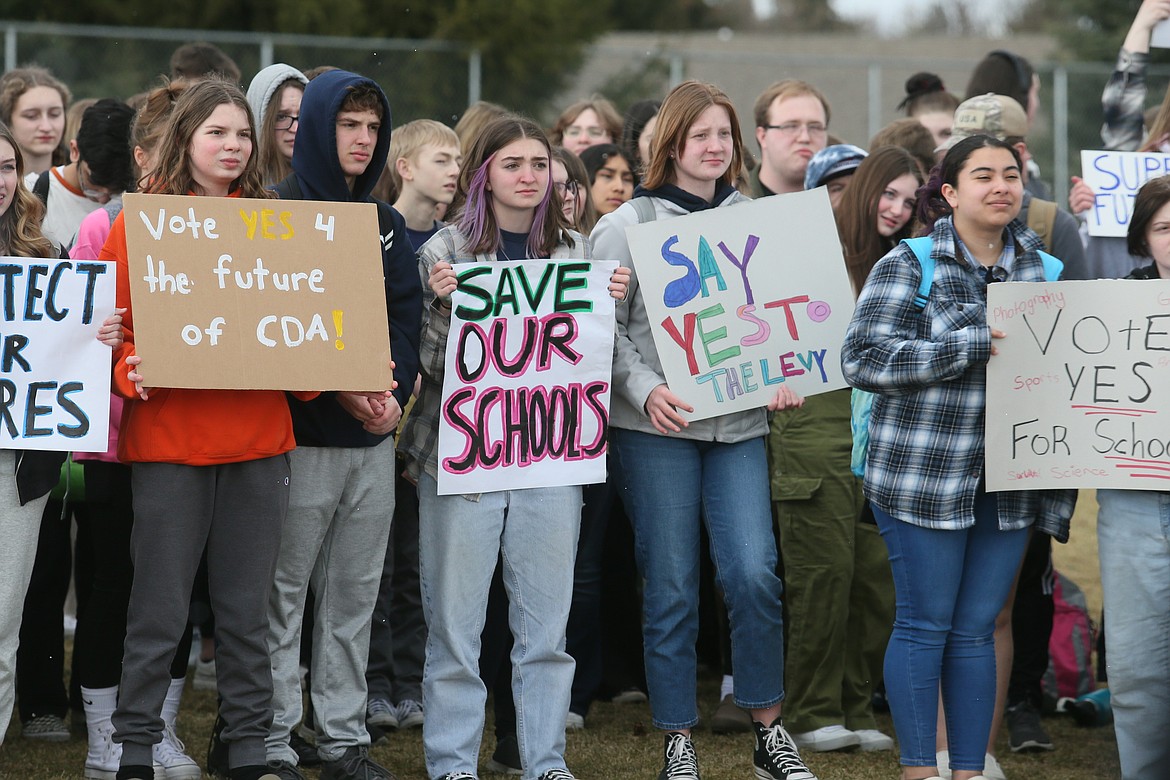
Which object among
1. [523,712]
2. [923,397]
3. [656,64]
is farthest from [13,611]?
[656,64]

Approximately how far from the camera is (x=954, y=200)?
4.66 metres

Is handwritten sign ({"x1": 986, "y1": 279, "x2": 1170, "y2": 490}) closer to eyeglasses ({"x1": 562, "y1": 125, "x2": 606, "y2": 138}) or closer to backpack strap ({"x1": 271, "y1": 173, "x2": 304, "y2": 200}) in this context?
backpack strap ({"x1": 271, "y1": 173, "x2": 304, "y2": 200})

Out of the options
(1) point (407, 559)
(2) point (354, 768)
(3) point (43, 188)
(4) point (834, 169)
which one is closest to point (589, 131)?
(4) point (834, 169)

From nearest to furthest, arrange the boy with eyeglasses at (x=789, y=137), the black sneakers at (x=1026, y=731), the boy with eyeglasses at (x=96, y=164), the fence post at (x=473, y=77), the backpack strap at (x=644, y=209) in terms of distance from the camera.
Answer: the backpack strap at (x=644, y=209)
the boy with eyeglasses at (x=96, y=164)
the black sneakers at (x=1026, y=731)
the boy with eyeglasses at (x=789, y=137)
the fence post at (x=473, y=77)

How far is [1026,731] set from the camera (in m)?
5.58

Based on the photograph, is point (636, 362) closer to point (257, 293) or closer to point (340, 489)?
point (340, 489)

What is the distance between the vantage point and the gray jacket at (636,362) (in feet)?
15.8

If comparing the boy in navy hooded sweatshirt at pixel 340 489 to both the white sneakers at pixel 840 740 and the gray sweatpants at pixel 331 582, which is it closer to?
the gray sweatpants at pixel 331 582

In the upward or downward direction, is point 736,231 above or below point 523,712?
above

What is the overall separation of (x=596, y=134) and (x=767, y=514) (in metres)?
3.35

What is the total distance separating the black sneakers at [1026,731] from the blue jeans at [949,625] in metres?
1.06

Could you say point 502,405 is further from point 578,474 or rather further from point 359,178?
point 359,178

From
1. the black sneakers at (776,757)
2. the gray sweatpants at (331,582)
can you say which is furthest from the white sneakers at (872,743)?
the gray sweatpants at (331,582)

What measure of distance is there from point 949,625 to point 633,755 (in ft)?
4.63
